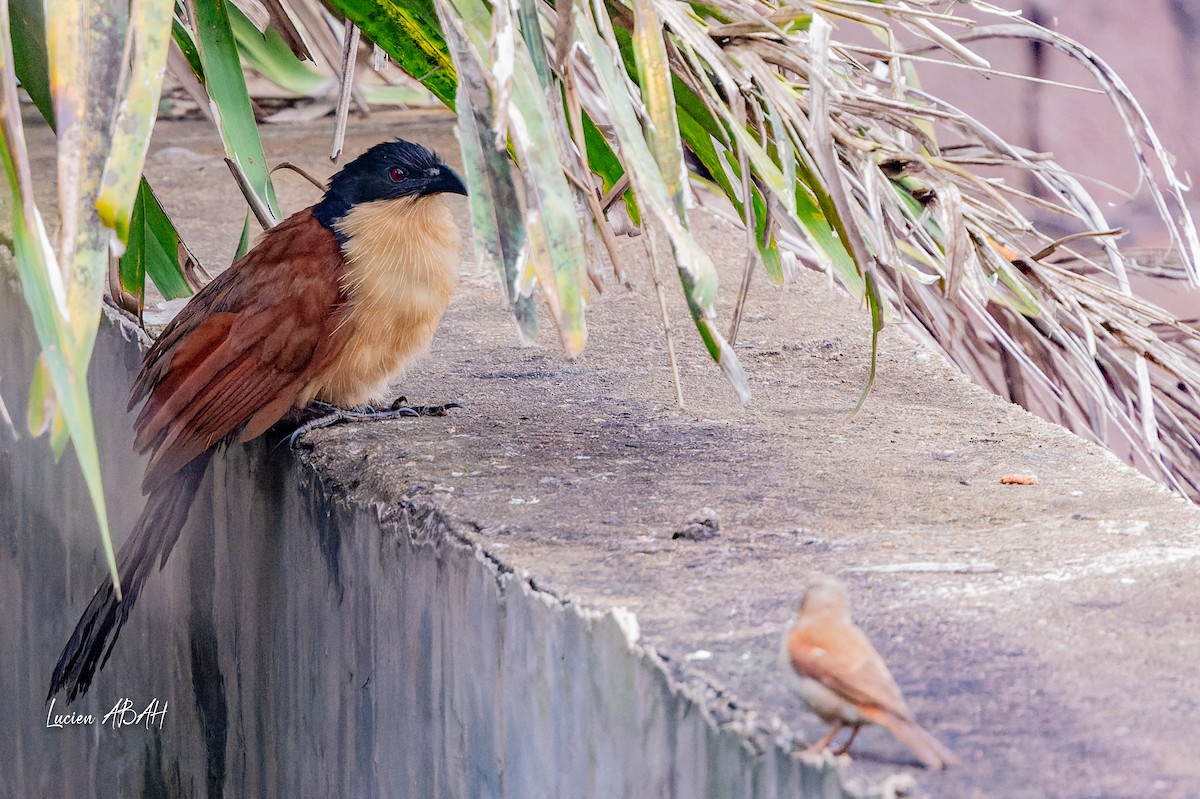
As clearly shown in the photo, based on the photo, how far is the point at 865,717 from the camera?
1.03 meters

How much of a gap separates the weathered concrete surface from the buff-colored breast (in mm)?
97

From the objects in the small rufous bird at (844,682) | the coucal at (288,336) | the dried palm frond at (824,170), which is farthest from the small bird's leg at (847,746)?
the coucal at (288,336)

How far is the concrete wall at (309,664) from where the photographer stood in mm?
1355

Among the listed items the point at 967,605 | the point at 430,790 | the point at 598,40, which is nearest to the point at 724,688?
the point at 967,605

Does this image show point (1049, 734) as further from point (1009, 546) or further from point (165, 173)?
point (165, 173)

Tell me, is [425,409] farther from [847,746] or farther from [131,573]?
[847,746]

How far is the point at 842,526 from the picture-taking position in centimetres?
170

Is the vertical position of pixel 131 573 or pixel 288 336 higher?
pixel 288 336

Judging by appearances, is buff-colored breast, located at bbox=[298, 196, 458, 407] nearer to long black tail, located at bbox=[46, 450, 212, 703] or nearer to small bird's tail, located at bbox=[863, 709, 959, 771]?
long black tail, located at bbox=[46, 450, 212, 703]

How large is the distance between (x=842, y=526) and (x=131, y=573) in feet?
4.10

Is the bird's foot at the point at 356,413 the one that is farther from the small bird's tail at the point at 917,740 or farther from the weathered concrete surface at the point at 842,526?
the small bird's tail at the point at 917,740

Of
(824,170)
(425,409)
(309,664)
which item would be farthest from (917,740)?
(425,409)
